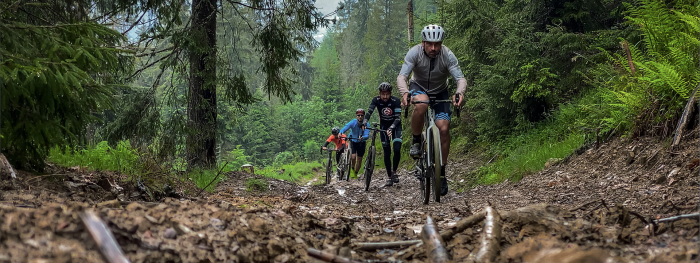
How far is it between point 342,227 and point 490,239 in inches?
48.9

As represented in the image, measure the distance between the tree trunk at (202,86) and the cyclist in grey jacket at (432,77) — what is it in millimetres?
3923

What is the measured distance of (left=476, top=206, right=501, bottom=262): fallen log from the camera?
2117 millimetres

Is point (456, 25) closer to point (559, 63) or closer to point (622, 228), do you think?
point (559, 63)

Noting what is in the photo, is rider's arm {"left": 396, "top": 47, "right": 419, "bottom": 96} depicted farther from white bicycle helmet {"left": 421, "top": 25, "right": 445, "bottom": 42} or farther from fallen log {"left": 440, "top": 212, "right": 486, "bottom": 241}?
fallen log {"left": 440, "top": 212, "right": 486, "bottom": 241}

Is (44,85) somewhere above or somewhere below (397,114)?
above

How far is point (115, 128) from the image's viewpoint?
315 inches

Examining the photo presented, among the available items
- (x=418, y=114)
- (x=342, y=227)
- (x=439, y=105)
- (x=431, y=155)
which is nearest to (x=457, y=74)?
(x=439, y=105)

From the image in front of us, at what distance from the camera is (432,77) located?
6180mm

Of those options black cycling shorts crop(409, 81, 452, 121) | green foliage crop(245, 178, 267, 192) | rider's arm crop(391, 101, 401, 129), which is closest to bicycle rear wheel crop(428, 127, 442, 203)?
black cycling shorts crop(409, 81, 452, 121)

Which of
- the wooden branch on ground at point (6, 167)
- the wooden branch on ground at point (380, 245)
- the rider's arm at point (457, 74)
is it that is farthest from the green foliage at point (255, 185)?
the wooden branch on ground at point (380, 245)

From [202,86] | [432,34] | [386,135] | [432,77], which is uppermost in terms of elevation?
[432,34]

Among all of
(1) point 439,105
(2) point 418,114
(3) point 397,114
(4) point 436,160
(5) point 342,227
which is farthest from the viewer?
(3) point 397,114

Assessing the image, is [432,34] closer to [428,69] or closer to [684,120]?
[428,69]

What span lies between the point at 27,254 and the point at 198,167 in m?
7.43
